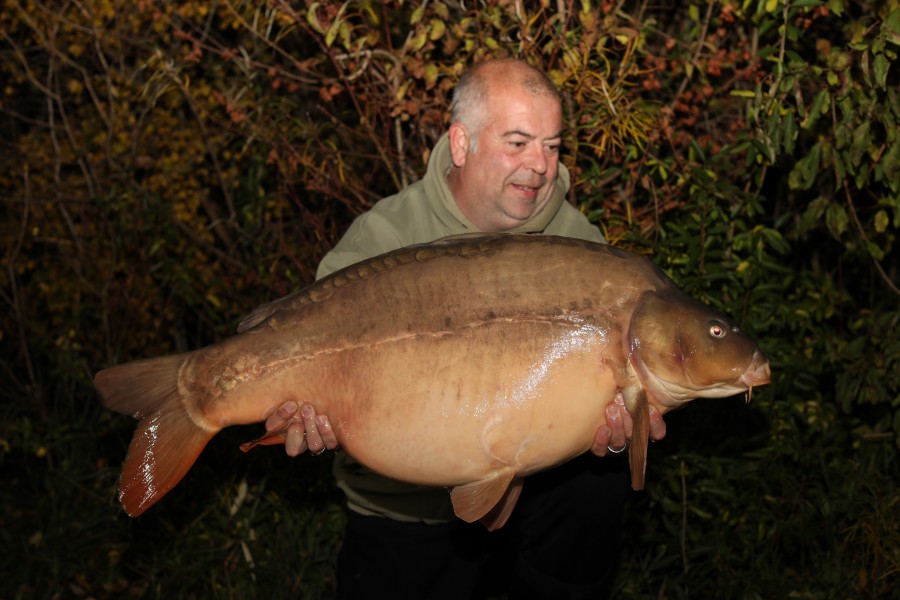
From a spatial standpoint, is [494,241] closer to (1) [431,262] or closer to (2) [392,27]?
(1) [431,262]

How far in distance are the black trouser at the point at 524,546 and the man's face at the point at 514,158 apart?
718 millimetres

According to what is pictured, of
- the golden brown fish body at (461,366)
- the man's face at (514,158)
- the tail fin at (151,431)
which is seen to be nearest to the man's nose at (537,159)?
the man's face at (514,158)

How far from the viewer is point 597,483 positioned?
2652 mm

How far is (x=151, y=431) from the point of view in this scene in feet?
7.30

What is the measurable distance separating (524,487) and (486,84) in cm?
110

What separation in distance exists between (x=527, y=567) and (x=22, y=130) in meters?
4.70

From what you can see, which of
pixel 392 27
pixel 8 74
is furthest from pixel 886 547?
pixel 8 74

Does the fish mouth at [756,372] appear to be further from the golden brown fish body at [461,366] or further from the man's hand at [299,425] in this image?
the man's hand at [299,425]

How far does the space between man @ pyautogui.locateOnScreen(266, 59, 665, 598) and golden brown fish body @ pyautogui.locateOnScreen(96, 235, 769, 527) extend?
0.47 m

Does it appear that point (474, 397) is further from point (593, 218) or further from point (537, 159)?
point (593, 218)

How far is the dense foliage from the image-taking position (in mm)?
3160

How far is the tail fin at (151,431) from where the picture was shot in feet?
7.29

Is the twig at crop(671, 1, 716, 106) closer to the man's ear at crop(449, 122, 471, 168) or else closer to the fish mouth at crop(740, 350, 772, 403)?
the man's ear at crop(449, 122, 471, 168)

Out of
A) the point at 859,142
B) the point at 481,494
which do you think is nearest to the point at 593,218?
the point at 859,142
